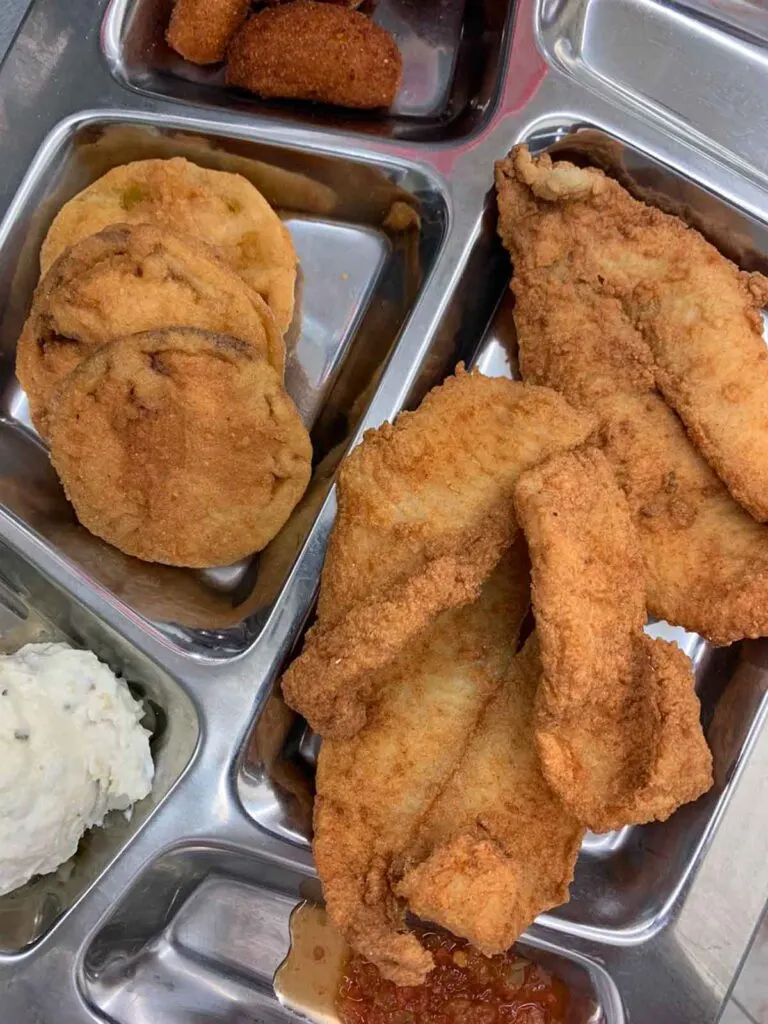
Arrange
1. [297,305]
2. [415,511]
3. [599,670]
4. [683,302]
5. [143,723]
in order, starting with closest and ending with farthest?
[599,670] < [415,511] < [683,302] < [143,723] < [297,305]

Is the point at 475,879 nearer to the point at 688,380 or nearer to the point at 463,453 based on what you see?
the point at 463,453

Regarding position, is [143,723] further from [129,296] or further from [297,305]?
[297,305]

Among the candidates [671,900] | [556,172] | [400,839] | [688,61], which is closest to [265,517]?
[400,839]

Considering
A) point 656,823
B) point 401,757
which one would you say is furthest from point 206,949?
point 656,823

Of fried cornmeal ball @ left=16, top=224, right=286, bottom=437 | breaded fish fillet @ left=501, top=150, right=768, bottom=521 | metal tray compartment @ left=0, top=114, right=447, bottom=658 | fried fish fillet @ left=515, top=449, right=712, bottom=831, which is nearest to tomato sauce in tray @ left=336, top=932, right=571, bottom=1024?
fried fish fillet @ left=515, top=449, right=712, bottom=831

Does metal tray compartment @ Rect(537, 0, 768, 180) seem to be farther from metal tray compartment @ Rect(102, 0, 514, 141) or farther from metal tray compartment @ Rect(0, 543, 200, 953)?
metal tray compartment @ Rect(0, 543, 200, 953)
